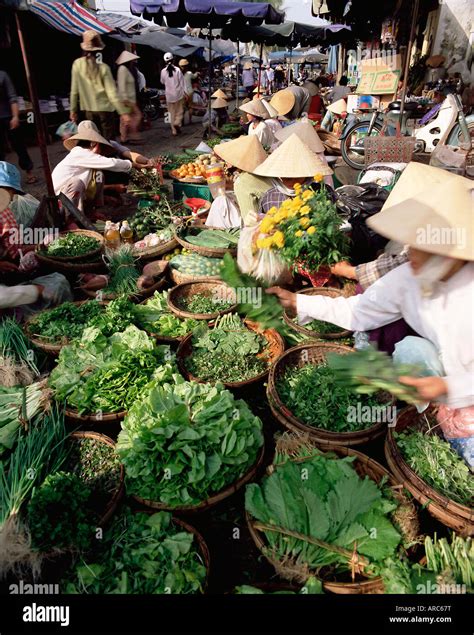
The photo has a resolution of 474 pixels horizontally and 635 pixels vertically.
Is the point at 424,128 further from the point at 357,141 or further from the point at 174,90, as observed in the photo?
the point at 174,90

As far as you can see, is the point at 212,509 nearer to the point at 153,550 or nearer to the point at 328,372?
the point at 153,550

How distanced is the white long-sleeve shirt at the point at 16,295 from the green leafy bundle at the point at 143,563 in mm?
2050

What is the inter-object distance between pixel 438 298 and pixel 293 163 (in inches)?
82.4

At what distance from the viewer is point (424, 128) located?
7863mm

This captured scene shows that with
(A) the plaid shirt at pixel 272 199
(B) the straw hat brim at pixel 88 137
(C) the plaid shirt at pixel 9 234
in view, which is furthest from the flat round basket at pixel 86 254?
(A) the plaid shirt at pixel 272 199

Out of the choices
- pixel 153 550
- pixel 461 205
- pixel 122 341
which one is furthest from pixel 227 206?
pixel 153 550

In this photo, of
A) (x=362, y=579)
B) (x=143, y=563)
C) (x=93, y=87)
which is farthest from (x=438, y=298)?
(x=93, y=87)

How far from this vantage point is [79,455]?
2529 mm

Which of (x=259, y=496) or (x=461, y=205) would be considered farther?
(x=259, y=496)

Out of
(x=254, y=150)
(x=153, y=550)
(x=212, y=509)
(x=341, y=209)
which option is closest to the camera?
(x=153, y=550)

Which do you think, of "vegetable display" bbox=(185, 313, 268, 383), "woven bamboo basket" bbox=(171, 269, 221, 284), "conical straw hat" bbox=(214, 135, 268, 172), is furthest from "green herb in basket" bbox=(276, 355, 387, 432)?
"conical straw hat" bbox=(214, 135, 268, 172)

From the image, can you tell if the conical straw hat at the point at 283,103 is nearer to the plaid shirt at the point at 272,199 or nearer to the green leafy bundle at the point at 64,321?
the plaid shirt at the point at 272,199

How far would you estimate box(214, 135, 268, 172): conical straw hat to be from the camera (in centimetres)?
456

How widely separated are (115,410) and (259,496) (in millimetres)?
1070
